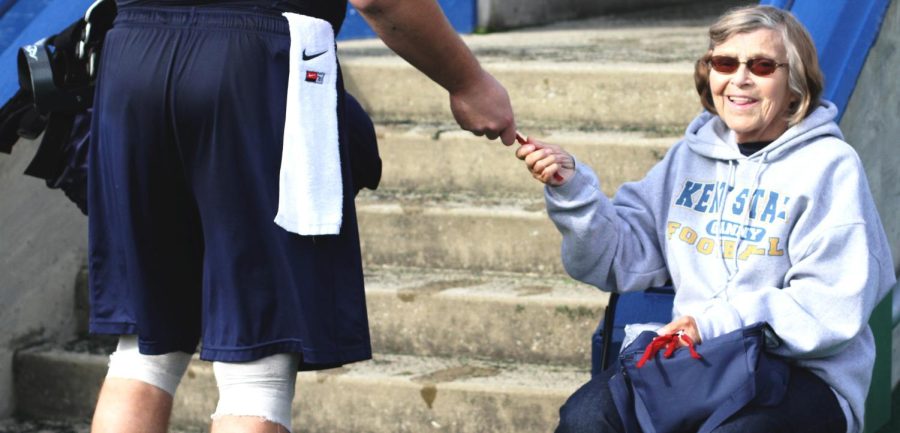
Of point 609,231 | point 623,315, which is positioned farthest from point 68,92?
point 623,315

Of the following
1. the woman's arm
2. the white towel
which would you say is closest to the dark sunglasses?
the woman's arm

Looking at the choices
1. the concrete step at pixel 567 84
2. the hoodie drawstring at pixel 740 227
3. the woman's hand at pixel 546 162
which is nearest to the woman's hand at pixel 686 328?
the hoodie drawstring at pixel 740 227

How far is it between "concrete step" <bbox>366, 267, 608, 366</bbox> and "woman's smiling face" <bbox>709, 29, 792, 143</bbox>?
1126 mm

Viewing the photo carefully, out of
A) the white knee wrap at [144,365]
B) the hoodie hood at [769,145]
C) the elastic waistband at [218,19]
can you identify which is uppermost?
the elastic waistband at [218,19]

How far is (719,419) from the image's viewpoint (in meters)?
2.77

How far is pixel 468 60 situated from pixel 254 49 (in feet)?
1.27

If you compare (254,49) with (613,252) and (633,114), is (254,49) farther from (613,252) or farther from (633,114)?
(633,114)

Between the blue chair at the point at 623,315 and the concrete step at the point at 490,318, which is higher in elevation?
the blue chair at the point at 623,315

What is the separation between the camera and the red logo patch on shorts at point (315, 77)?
103 inches

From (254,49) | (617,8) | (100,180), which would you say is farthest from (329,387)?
(617,8)

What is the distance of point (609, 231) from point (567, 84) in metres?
1.94

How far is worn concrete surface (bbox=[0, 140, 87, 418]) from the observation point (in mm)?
4262

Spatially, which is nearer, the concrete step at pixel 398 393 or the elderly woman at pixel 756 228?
the elderly woman at pixel 756 228

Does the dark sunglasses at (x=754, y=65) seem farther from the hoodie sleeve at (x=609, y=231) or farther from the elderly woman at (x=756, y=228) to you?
the hoodie sleeve at (x=609, y=231)
